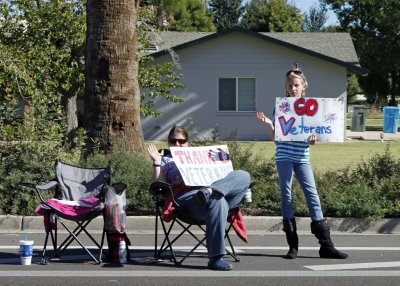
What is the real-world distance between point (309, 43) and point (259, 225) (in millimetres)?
22652

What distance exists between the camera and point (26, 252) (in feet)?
25.6

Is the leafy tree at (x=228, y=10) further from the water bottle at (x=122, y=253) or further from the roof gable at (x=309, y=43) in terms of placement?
the water bottle at (x=122, y=253)

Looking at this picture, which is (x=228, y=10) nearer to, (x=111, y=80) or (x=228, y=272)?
(x=111, y=80)

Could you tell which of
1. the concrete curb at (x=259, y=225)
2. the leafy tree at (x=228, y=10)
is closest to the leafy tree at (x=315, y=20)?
the leafy tree at (x=228, y=10)

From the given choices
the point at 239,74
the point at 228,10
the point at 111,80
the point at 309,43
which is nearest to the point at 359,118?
the point at 309,43

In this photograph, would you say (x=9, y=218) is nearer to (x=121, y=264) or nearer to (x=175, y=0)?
(x=121, y=264)

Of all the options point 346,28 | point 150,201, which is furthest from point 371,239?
point 346,28

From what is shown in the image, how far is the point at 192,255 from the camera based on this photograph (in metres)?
8.46

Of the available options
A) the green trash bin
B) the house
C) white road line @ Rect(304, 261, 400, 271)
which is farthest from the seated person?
Answer: the green trash bin

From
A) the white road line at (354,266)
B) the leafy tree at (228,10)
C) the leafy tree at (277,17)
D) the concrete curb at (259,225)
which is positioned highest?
the leafy tree at (228,10)

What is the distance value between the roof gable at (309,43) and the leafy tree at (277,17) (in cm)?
2663

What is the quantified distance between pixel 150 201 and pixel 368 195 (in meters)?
2.98

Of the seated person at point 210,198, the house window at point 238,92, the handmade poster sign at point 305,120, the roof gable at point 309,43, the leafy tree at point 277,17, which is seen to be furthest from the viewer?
the leafy tree at point 277,17

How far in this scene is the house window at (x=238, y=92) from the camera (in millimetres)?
29797
